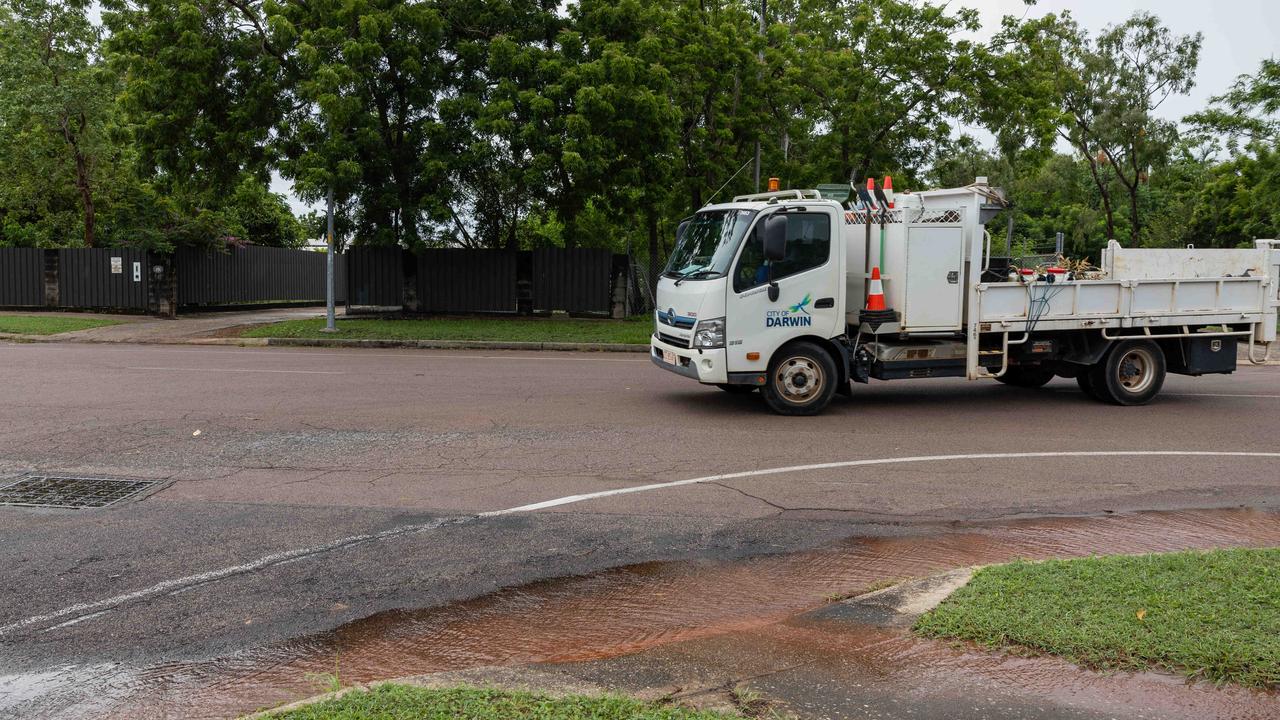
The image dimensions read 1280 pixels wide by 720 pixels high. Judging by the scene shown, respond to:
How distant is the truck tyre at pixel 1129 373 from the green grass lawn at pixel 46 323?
22050mm

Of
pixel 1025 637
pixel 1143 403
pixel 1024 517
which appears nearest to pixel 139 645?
pixel 1025 637

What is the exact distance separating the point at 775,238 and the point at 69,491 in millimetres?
6991

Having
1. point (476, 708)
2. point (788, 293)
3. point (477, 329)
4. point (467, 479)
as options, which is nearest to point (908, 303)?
point (788, 293)

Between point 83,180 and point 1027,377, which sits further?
point 83,180

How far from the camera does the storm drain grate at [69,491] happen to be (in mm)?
7031

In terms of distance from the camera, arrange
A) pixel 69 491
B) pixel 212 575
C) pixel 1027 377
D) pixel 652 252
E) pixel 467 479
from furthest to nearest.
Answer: pixel 652 252
pixel 1027 377
pixel 467 479
pixel 69 491
pixel 212 575

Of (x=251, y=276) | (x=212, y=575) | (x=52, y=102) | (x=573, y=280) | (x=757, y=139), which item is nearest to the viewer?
(x=212, y=575)

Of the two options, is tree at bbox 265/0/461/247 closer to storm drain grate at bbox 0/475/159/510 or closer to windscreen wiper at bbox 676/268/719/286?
windscreen wiper at bbox 676/268/719/286

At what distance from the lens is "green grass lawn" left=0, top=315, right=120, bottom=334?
22400 millimetres

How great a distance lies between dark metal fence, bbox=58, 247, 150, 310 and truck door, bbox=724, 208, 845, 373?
76.8ft

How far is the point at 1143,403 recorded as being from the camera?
12.1 meters

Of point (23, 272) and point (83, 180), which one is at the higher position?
point (83, 180)

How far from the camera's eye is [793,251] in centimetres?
1089

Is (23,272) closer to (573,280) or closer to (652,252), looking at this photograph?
(573,280)
